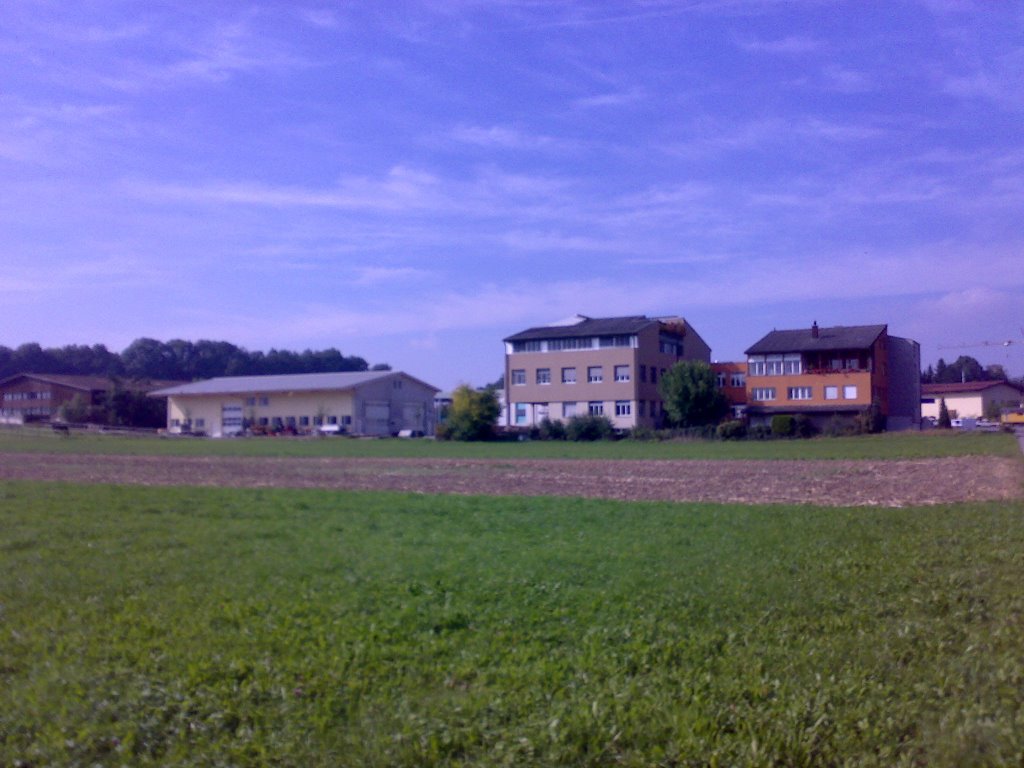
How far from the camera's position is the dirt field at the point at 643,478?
23484mm

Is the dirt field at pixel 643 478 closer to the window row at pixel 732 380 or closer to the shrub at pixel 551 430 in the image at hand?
the shrub at pixel 551 430

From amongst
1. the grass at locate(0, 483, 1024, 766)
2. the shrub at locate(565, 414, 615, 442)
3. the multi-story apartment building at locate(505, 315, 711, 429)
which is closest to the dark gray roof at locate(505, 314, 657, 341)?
the multi-story apartment building at locate(505, 315, 711, 429)

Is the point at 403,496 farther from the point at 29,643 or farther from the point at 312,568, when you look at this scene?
the point at 29,643

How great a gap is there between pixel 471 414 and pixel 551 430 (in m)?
7.88

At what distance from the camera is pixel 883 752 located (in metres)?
5.57

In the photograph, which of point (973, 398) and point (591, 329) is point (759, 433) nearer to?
point (591, 329)

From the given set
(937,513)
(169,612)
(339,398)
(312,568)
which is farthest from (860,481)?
(339,398)

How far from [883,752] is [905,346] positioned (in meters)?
95.8

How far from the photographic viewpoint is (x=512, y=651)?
7.57 metres

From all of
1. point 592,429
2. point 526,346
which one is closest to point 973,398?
point 526,346

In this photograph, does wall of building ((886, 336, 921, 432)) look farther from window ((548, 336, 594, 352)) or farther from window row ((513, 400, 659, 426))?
window ((548, 336, 594, 352))

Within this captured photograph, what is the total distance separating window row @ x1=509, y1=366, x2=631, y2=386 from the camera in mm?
91500

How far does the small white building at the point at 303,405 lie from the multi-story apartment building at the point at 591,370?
17761mm

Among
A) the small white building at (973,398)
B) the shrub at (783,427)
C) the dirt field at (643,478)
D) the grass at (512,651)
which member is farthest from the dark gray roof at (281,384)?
the grass at (512,651)
